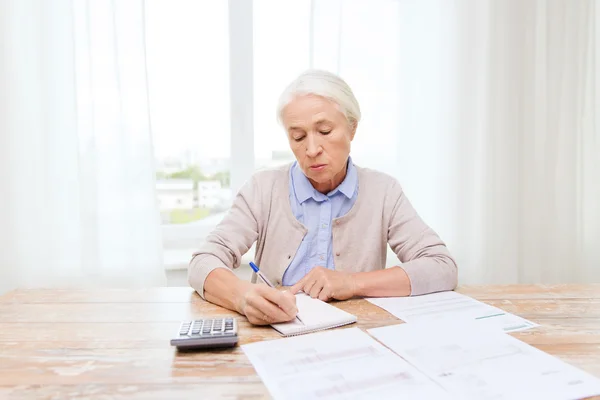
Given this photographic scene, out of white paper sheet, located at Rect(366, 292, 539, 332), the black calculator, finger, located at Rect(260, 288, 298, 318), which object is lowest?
white paper sheet, located at Rect(366, 292, 539, 332)

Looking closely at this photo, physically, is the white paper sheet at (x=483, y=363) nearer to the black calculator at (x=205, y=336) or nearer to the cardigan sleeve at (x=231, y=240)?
the black calculator at (x=205, y=336)

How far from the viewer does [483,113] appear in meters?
2.27

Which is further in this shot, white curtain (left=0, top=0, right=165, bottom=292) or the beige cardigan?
white curtain (left=0, top=0, right=165, bottom=292)

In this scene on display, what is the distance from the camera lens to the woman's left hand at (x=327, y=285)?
1142 mm

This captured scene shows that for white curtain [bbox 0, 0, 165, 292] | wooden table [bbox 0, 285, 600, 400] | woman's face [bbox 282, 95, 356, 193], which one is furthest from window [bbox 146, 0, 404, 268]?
wooden table [bbox 0, 285, 600, 400]

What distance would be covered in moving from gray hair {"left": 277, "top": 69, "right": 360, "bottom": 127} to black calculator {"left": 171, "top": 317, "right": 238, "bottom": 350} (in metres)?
0.73

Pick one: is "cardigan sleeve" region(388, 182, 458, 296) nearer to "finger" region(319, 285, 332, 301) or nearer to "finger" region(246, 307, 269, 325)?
"finger" region(319, 285, 332, 301)

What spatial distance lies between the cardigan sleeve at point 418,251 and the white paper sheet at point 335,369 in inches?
14.4

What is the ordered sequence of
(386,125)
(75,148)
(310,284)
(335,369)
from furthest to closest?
(386,125), (75,148), (310,284), (335,369)

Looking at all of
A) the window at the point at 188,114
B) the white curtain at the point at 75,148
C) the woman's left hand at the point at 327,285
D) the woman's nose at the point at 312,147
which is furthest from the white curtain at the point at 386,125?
the woman's left hand at the point at 327,285

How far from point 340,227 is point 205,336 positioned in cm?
70

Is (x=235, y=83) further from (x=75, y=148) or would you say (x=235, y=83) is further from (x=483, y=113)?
(x=483, y=113)

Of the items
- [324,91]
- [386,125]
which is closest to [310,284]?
[324,91]

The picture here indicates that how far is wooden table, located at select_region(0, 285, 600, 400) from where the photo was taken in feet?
2.35
